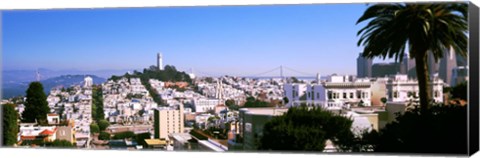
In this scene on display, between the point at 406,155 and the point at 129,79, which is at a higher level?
the point at 129,79

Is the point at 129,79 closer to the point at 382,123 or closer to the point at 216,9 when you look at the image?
the point at 216,9

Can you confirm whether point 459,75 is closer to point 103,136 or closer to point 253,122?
point 253,122

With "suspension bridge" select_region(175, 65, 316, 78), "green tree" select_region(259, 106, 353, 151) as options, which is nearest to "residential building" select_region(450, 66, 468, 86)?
"green tree" select_region(259, 106, 353, 151)

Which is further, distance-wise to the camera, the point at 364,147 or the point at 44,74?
the point at 44,74

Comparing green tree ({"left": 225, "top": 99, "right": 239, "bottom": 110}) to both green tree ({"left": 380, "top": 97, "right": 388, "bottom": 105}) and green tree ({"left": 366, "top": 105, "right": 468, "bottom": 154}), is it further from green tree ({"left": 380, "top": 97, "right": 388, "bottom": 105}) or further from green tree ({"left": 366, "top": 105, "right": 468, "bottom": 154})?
green tree ({"left": 380, "top": 97, "right": 388, "bottom": 105})

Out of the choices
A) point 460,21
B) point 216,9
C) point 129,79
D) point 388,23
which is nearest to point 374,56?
point 388,23

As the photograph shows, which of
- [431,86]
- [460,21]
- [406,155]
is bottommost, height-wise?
[406,155]
